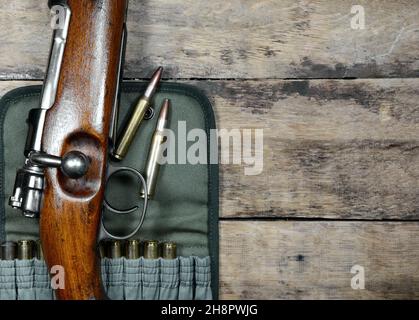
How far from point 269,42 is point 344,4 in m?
0.17

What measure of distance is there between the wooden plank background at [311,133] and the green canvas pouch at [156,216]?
0.14ft

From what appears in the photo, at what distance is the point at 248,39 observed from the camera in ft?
3.89

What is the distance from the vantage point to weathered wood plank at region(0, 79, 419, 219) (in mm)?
1191

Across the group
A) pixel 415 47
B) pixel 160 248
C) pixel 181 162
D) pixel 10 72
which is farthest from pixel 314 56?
pixel 10 72

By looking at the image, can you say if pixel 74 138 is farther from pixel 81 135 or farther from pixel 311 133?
pixel 311 133

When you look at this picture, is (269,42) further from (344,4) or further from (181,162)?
(181,162)

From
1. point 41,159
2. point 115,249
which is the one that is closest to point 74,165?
point 41,159

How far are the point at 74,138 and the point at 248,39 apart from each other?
42 cm

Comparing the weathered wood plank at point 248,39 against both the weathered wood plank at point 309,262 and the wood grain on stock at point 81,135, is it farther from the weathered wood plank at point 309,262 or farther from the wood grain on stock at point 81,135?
the weathered wood plank at point 309,262

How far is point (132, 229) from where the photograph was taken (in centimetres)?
114

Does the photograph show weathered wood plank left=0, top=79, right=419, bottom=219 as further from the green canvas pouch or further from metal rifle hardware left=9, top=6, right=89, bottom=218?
metal rifle hardware left=9, top=6, right=89, bottom=218

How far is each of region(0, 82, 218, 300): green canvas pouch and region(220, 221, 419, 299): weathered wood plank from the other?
0.18 feet

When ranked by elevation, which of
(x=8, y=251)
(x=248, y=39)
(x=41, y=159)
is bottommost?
(x=8, y=251)

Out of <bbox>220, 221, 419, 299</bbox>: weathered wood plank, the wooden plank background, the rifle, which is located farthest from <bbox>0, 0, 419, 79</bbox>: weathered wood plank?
<bbox>220, 221, 419, 299</bbox>: weathered wood plank
